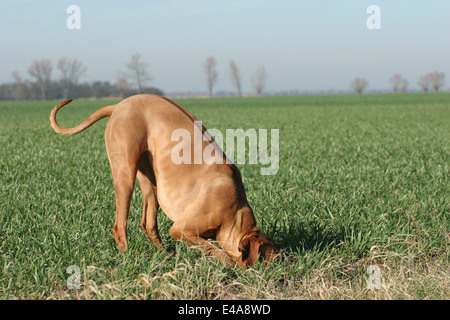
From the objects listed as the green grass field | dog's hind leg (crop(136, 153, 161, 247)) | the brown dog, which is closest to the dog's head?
Answer: the brown dog

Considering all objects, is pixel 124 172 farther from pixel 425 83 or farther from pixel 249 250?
pixel 425 83

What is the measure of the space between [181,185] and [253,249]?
2.64 feet

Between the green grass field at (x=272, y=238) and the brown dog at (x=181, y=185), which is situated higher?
the brown dog at (x=181, y=185)

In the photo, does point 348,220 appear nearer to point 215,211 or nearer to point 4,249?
point 215,211

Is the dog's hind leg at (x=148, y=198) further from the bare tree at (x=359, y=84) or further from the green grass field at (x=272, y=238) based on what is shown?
the bare tree at (x=359, y=84)

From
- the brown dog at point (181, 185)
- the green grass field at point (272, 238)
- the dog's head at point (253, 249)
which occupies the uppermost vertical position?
the brown dog at point (181, 185)

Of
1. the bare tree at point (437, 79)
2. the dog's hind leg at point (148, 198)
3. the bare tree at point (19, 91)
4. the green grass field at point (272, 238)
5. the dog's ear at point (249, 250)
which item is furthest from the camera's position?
the bare tree at point (437, 79)

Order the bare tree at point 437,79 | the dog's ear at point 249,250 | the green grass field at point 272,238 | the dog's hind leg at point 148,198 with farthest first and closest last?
the bare tree at point 437,79 < the dog's hind leg at point 148,198 < the green grass field at point 272,238 < the dog's ear at point 249,250

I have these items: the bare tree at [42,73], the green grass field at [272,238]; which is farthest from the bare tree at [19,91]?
the green grass field at [272,238]

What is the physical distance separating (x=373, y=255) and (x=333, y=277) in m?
0.67

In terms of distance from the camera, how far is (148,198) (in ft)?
14.6

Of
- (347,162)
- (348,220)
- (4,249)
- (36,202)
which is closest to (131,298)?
(4,249)

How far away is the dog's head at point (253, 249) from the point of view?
370 cm

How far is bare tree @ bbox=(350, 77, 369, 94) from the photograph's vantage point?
6412 inches
